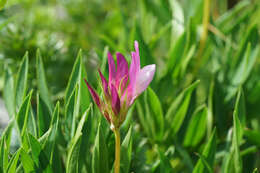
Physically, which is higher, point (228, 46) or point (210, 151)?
point (228, 46)

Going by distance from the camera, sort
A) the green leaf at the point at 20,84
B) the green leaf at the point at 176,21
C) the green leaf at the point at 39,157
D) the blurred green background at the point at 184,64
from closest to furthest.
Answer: the green leaf at the point at 39,157, the green leaf at the point at 20,84, the blurred green background at the point at 184,64, the green leaf at the point at 176,21

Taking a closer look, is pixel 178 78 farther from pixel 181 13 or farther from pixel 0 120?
pixel 0 120

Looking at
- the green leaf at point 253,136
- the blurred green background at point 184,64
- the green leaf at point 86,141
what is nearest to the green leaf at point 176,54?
the blurred green background at point 184,64

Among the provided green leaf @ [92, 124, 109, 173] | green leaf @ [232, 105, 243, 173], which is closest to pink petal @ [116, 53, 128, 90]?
green leaf @ [92, 124, 109, 173]

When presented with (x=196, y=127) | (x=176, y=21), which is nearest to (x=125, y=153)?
(x=196, y=127)

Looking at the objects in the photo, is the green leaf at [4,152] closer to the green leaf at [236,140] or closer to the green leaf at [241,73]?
the green leaf at [236,140]

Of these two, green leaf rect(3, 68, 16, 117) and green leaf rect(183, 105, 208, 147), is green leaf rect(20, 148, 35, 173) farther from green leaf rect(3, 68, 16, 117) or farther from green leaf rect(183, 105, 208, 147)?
green leaf rect(183, 105, 208, 147)

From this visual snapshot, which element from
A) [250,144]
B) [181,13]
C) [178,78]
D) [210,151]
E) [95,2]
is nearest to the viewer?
[210,151]

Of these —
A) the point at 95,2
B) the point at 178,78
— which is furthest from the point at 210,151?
the point at 95,2
